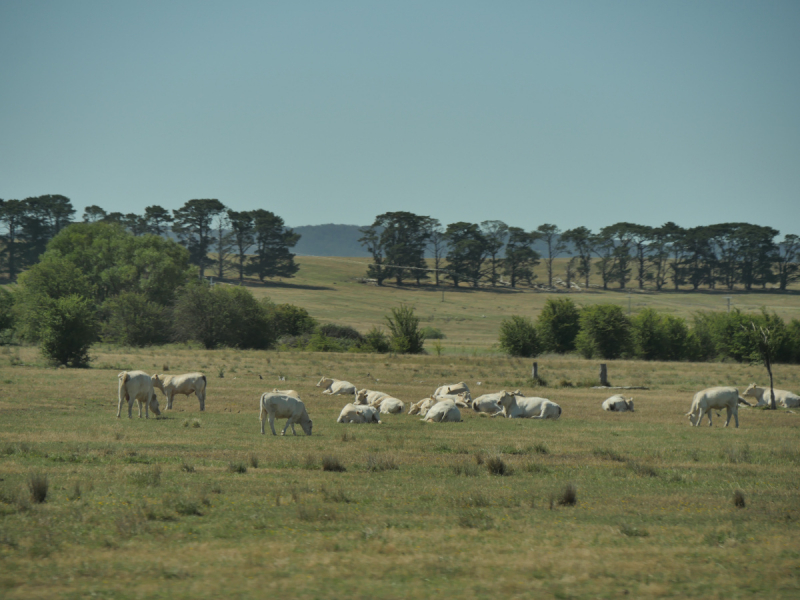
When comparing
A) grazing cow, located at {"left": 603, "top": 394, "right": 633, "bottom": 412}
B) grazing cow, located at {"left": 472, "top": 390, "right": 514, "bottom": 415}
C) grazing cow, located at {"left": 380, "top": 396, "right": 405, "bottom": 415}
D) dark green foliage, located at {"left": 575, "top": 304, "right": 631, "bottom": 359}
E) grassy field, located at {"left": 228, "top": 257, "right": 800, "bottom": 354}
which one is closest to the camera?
grazing cow, located at {"left": 380, "top": 396, "right": 405, "bottom": 415}

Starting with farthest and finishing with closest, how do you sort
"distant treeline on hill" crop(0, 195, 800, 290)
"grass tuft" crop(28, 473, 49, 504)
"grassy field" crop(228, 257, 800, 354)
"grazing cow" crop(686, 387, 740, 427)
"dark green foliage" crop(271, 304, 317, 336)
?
"distant treeline on hill" crop(0, 195, 800, 290) < "grassy field" crop(228, 257, 800, 354) < "dark green foliage" crop(271, 304, 317, 336) < "grazing cow" crop(686, 387, 740, 427) < "grass tuft" crop(28, 473, 49, 504)

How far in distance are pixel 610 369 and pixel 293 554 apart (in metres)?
50.3

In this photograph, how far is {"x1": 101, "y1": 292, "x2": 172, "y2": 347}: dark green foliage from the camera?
232ft

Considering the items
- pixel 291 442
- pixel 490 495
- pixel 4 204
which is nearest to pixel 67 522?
pixel 490 495

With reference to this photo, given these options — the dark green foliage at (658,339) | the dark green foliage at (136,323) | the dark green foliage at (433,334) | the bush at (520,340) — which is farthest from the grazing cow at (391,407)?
the dark green foliage at (433,334)

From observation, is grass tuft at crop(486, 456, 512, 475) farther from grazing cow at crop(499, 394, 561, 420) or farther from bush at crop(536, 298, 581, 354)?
bush at crop(536, 298, 581, 354)

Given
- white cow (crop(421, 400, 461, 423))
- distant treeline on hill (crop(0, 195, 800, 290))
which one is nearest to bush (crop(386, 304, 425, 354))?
white cow (crop(421, 400, 461, 423))

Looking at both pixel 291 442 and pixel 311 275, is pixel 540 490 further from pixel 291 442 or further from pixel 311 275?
pixel 311 275

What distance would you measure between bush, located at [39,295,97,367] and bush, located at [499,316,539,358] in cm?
4054

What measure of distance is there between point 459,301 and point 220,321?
7641 centimetres

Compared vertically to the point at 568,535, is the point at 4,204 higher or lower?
higher

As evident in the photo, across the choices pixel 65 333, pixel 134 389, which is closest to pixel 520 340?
pixel 65 333

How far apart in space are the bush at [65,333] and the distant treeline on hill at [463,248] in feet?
328

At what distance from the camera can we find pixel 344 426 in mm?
22453
